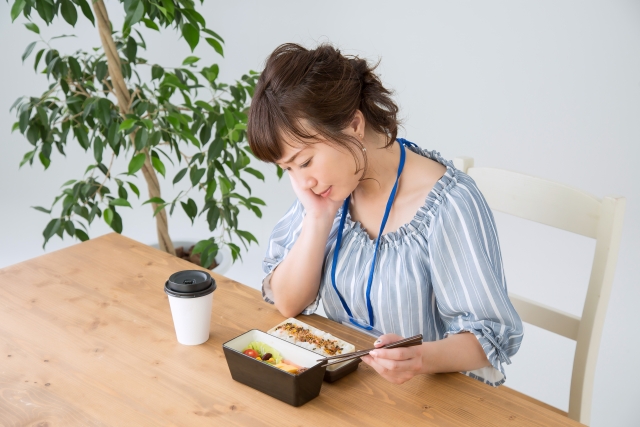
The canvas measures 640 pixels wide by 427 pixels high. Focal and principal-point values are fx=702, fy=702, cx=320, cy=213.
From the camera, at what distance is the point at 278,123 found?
1.34 metres

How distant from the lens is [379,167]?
1.52 metres

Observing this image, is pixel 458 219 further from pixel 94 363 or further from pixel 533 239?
pixel 533 239

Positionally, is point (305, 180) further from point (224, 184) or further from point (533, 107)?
point (533, 107)

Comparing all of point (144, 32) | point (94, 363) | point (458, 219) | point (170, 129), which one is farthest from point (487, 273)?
point (144, 32)

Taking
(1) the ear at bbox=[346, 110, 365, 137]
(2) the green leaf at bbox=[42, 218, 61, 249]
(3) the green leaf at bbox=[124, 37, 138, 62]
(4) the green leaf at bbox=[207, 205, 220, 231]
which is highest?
(1) the ear at bbox=[346, 110, 365, 137]

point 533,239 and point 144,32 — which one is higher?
point 144,32

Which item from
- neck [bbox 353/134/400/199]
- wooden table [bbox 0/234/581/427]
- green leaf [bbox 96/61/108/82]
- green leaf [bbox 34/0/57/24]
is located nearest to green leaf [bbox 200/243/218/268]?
green leaf [bbox 96/61/108/82]

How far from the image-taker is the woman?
133 cm

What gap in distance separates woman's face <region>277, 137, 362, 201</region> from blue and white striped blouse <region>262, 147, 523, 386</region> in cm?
14

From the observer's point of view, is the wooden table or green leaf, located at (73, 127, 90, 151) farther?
green leaf, located at (73, 127, 90, 151)

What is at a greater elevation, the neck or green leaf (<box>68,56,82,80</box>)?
the neck

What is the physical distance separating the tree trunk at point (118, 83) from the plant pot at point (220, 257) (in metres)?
0.14

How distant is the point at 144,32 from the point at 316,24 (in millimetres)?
1072

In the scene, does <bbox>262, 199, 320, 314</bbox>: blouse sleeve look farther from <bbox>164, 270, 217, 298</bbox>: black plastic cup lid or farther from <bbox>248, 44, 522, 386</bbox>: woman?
<bbox>164, 270, 217, 298</bbox>: black plastic cup lid
